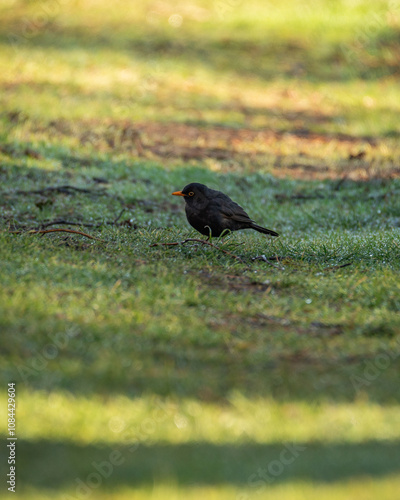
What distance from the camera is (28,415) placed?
4371 mm

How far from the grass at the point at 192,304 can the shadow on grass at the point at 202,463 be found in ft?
0.04

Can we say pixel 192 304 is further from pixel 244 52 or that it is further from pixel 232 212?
pixel 244 52

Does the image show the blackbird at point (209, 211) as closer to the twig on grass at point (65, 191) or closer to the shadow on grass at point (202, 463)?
the twig on grass at point (65, 191)

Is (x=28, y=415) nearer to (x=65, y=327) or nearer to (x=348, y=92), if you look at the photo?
(x=65, y=327)

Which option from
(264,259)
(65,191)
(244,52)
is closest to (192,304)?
(264,259)

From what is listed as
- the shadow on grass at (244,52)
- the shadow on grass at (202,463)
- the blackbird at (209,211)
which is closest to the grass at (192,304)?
the shadow on grass at (202,463)

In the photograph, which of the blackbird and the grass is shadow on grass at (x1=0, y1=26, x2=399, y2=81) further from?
the blackbird

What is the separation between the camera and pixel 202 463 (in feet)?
13.1

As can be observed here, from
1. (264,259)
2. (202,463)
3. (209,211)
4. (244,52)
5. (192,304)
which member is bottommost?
(202,463)

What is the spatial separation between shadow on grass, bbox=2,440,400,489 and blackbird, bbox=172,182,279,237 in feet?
13.3

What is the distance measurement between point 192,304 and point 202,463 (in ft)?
7.44

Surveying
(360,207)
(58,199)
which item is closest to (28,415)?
(58,199)

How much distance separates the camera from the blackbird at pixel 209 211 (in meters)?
7.99

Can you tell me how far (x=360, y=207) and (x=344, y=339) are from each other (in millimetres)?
6224
